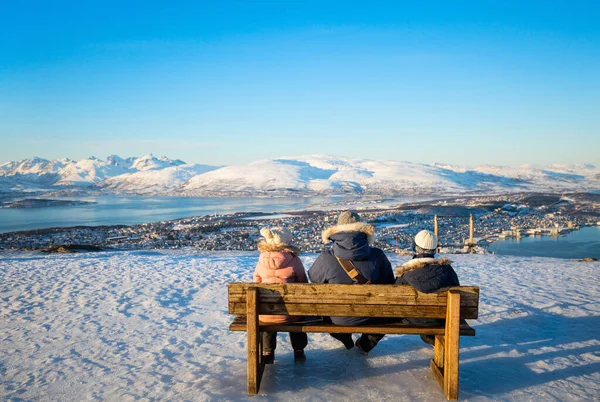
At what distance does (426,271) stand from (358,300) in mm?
724

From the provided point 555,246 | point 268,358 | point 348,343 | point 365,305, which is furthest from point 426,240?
point 555,246

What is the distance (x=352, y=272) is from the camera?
3920mm

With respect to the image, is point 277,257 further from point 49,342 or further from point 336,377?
point 49,342

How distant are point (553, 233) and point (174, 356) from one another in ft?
117

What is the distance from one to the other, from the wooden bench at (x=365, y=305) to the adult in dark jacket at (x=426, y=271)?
0.51 ft

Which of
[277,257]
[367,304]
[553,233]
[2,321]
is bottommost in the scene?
[553,233]

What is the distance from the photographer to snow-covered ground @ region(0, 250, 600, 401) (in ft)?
12.7

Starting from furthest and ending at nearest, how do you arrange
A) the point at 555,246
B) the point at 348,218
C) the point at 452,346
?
1. the point at 555,246
2. the point at 348,218
3. the point at 452,346

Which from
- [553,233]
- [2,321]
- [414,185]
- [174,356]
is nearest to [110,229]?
[2,321]

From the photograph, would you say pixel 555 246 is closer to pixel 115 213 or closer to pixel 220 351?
pixel 220 351

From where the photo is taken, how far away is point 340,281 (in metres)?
3.95

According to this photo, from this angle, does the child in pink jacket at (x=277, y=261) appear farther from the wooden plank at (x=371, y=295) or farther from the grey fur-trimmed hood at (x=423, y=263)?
the grey fur-trimmed hood at (x=423, y=263)

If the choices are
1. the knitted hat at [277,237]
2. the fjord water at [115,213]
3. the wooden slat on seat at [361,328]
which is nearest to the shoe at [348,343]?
the wooden slat on seat at [361,328]

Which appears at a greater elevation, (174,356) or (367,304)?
(367,304)
